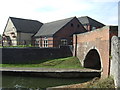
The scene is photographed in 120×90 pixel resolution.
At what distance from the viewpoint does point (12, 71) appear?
1834 cm

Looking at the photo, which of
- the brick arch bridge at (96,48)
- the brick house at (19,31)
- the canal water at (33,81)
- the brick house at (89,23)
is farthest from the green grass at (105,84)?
the brick house at (89,23)

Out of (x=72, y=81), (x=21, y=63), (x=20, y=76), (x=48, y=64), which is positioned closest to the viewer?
(x=72, y=81)

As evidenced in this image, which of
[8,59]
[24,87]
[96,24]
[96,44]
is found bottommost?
[24,87]

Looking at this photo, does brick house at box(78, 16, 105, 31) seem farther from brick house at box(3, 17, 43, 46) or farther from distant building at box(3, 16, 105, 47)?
brick house at box(3, 17, 43, 46)

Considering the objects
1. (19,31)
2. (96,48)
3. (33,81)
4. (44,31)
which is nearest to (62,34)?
(44,31)

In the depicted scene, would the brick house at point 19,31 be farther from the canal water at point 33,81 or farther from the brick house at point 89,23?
the canal water at point 33,81

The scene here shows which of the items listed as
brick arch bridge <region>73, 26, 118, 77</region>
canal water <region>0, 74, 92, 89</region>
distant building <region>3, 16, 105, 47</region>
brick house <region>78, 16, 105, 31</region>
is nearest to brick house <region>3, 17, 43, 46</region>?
distant building <region>3, 16, 105, 47</region>

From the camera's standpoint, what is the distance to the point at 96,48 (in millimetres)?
16766

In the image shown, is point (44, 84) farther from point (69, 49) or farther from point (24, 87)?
point (69, 49)

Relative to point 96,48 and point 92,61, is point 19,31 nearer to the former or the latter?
point 92,61

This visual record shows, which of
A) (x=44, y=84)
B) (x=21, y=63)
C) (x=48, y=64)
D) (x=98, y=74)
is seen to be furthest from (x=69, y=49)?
(x=44, y=84)

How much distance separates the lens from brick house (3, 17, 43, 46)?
35.2 meters

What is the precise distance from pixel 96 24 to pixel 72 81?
27.1 metres

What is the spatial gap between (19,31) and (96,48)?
70.3ft
